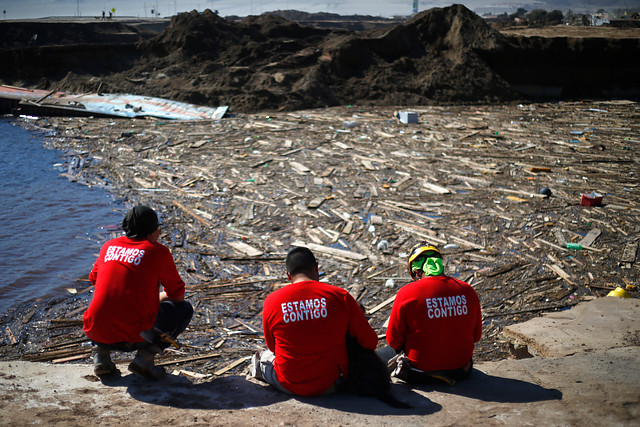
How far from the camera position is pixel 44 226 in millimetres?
9812

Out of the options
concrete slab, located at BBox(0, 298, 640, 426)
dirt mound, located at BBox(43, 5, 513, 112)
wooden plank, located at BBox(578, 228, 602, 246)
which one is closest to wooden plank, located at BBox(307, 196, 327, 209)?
wooden plank, located at BBox(578, 228, 602, 246)

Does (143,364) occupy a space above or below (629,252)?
above

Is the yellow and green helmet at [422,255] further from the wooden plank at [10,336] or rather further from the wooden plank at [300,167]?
the wooden plank at [300,167]

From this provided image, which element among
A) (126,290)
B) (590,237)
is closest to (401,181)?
(590,237)

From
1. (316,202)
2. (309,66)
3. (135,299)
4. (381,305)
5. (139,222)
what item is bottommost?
(381,305)

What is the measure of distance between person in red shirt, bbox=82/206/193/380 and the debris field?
1.03 meters

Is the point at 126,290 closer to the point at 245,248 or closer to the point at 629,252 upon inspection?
the point at 245,248

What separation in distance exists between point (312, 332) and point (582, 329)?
336cm

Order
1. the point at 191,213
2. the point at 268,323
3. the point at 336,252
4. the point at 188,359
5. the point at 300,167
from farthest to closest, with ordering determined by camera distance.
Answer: the point at 300,167 → the point at 191,213 → the point at 336,252 → the point at 188,359 → the point at 268,323

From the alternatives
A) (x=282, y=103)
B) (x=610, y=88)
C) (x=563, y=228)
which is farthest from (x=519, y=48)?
(x=563, y=228)

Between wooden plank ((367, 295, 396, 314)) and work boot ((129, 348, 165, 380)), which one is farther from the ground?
work boot ((129, 348, 165, 380))

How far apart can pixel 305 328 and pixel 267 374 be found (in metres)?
0.72

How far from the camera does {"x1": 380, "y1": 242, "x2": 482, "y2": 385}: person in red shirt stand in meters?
4.06

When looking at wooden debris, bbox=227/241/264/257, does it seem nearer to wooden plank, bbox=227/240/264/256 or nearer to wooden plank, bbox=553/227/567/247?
wooden plank, bbox=227/240/264/256
